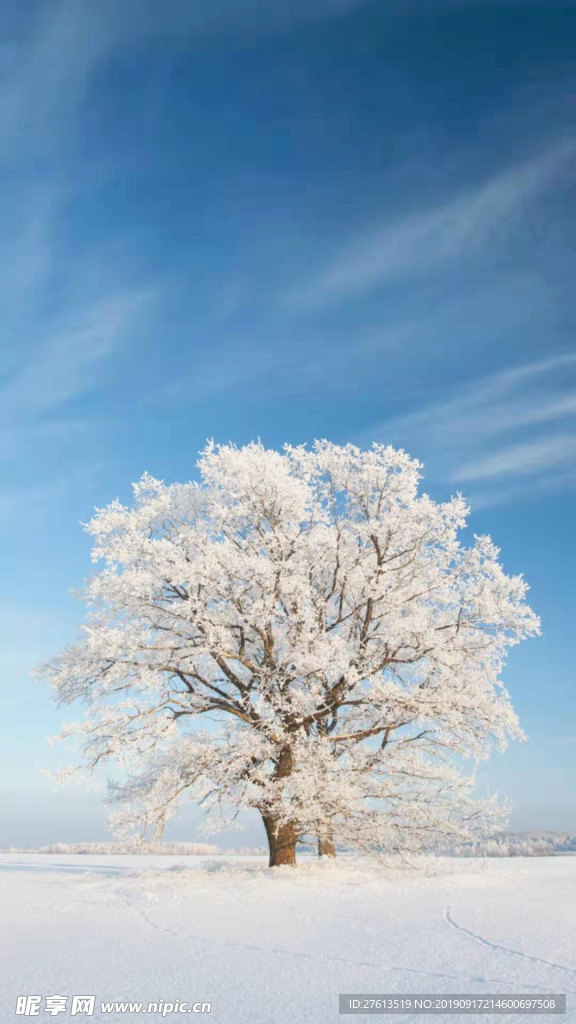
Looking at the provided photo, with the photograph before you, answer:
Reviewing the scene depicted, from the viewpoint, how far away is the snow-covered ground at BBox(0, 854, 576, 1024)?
6.06m

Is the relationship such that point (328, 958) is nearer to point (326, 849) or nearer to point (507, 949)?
point (507, 949)

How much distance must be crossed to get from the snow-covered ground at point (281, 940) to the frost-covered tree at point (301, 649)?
6.34 ft

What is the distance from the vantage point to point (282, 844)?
16.9 m

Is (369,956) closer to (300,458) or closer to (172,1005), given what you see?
(172,1005)

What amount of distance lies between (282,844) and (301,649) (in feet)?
14.5

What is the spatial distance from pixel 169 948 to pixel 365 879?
7.88m

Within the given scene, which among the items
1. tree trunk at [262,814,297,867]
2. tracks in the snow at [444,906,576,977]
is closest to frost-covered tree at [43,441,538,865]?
tree trunk at [262,814,297,867]

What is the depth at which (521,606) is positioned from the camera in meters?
18.1

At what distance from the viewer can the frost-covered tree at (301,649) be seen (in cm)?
1642
